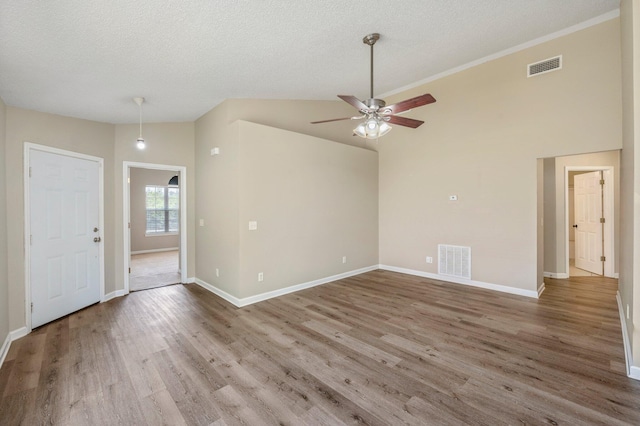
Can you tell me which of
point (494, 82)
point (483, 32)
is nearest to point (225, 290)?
point (483, 32)

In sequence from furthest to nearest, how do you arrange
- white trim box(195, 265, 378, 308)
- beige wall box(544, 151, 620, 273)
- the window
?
the window, beige wall box(544, 151, 620, 273), white trim box(195, 265, 378, 308)

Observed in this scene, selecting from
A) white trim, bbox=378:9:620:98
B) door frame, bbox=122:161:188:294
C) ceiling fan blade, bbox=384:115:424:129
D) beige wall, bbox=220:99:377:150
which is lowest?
door frame, bbox=122:161:188:294

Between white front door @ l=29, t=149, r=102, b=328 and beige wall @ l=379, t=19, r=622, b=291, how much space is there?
529cm

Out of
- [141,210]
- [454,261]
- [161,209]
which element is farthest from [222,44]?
[161,209]

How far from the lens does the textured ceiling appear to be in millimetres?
2258

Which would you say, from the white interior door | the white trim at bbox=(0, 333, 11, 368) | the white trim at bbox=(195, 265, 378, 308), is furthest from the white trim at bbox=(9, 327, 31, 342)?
the white interior door

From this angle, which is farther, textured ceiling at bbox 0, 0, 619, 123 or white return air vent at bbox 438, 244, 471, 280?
white return air vent at bbox 438, 244, 471, 280

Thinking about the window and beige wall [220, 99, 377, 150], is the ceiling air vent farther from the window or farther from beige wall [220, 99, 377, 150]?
the window

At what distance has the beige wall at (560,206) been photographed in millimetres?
5398

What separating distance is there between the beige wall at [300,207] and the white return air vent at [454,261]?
1.45 m

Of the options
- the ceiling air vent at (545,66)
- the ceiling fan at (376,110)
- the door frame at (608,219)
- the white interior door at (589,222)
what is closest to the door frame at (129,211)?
the ceiling fan at (376,110)

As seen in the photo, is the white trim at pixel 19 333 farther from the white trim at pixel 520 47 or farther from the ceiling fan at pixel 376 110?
the white trim at pixel 520 47

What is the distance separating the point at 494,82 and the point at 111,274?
273 inches

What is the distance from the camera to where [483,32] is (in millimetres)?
3582
